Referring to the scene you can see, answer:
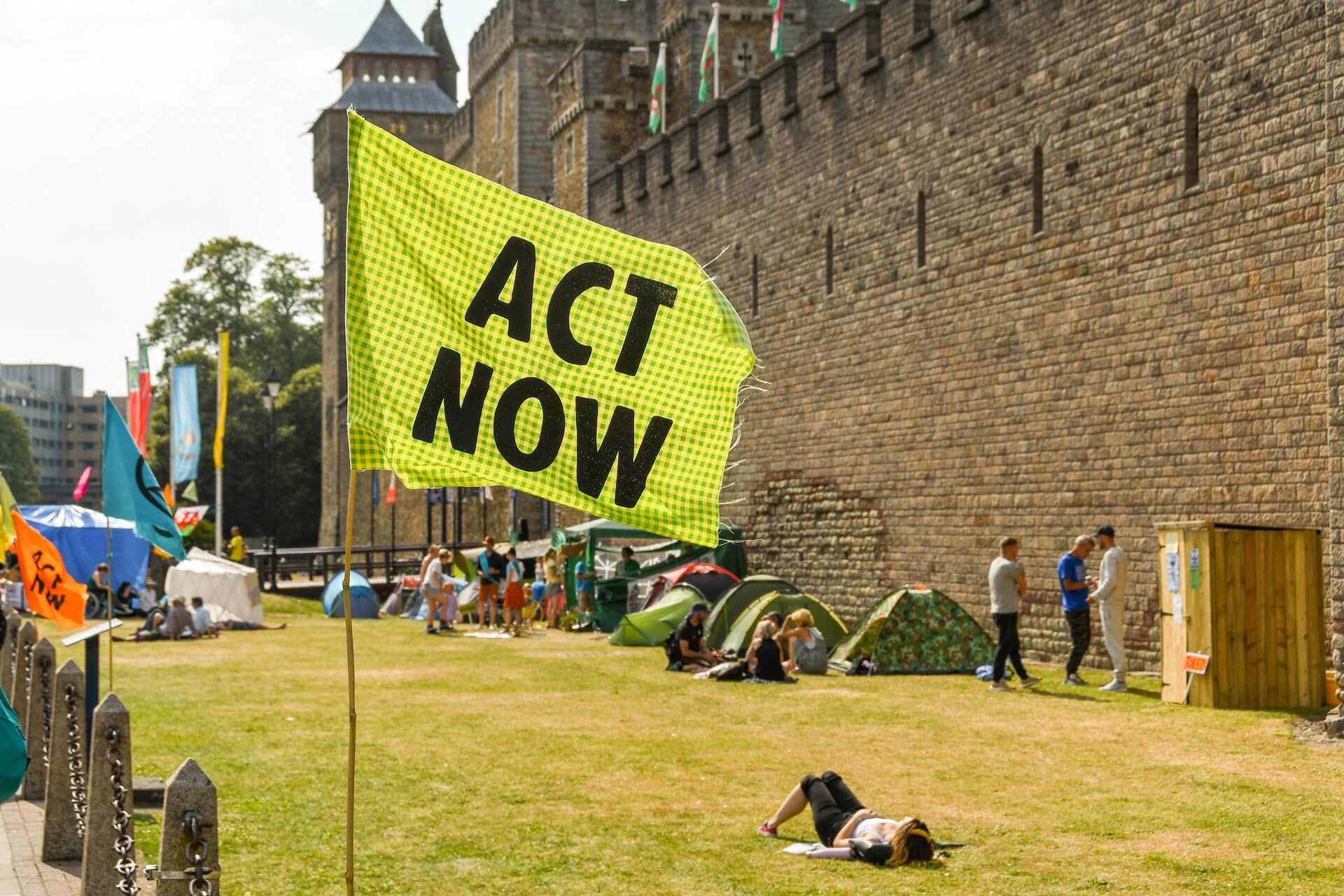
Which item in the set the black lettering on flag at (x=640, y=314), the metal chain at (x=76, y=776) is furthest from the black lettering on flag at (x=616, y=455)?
the metal chain at (x=76, y=776)

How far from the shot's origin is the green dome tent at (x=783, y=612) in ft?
66.5

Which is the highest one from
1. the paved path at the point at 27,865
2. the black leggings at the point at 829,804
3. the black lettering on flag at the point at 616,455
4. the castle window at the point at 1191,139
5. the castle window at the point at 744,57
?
the castle window at the point at 744,57

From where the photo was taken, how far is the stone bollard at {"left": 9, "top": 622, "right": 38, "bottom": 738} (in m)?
11.9

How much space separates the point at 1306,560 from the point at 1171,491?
99.7 inches

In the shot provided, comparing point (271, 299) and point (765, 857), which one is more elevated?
point (271, 299)

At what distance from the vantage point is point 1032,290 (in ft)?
63.7

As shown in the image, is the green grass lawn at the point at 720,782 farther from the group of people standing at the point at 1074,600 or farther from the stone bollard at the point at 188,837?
the stone bollard at the point at 188,837

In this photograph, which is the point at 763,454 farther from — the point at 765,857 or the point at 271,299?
the point at 271,299

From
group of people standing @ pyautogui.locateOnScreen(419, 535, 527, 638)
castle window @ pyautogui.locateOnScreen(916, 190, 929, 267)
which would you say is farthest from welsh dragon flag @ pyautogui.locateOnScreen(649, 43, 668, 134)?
castle window @ pyautogui.locateOnScreen(916, 190, 929, 267)

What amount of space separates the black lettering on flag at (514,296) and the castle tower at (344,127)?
202 ft

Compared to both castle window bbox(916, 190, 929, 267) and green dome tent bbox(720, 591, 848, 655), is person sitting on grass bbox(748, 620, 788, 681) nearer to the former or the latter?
green dome tent bbox(720, 591, 848, 655)

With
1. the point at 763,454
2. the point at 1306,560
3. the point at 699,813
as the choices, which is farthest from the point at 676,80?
the point at 699,813

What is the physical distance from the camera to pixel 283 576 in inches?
2030

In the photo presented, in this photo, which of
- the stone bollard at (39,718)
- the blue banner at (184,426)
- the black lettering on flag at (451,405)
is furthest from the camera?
the blue banner at (184,426)
